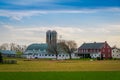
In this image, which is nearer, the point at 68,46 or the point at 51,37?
the point at 68,46

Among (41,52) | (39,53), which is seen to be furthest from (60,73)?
(39,53)

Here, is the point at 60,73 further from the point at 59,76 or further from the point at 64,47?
the point at 64,47

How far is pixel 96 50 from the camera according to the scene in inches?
5428

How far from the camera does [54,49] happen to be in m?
147

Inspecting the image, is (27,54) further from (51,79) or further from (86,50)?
(51,79)

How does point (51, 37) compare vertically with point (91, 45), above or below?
above

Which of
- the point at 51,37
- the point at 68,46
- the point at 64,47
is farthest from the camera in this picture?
the point at 51,37

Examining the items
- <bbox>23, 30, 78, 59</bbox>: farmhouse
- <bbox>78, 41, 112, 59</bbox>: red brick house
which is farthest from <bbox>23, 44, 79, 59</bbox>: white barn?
<bbox>78, 41, 112, 59</bbox>: red brick house

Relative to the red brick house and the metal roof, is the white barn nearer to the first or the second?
the metal roof

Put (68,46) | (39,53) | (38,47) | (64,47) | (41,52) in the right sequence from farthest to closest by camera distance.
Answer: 1. (38,47)
2. (39,53)
3. (41,52)
4. (68,46)
5. (64,47)

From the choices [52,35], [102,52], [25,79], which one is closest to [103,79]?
[25,79]

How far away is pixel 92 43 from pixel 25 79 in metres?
114

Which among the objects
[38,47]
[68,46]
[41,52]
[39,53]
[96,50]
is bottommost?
[39,53]

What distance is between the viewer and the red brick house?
447 ft
